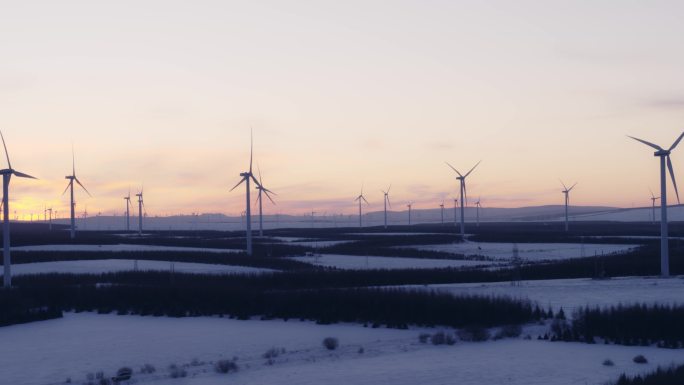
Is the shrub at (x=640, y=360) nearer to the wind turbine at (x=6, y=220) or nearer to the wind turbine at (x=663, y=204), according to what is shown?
the wind turbine at (x=663, y=204)

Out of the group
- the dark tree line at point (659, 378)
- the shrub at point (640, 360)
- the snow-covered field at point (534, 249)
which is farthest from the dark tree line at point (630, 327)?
the snow-covered field at point (534, 249)

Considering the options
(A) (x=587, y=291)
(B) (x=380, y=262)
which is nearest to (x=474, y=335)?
(A) (x=587, y=291)

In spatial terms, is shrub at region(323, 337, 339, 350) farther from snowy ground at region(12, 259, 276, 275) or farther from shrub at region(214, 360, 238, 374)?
snowy ground at region(12, 259, 276, 275)

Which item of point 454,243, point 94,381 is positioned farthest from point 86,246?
point 94,381

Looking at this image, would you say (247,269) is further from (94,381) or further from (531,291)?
(94,381)

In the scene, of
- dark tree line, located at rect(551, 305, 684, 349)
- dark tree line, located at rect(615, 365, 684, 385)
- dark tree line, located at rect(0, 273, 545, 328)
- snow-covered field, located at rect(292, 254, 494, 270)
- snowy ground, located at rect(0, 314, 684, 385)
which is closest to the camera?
dark tree line, located at rect(615, 365, 684, 385)

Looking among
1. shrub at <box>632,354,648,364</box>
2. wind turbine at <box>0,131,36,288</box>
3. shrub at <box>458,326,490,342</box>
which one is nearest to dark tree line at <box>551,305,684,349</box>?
shrub at <box>458,326,490,342</box>

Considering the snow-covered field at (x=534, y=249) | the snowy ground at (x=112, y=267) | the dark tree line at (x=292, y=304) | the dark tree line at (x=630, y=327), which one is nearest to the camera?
the dark tree line at (x=630, y=327)
